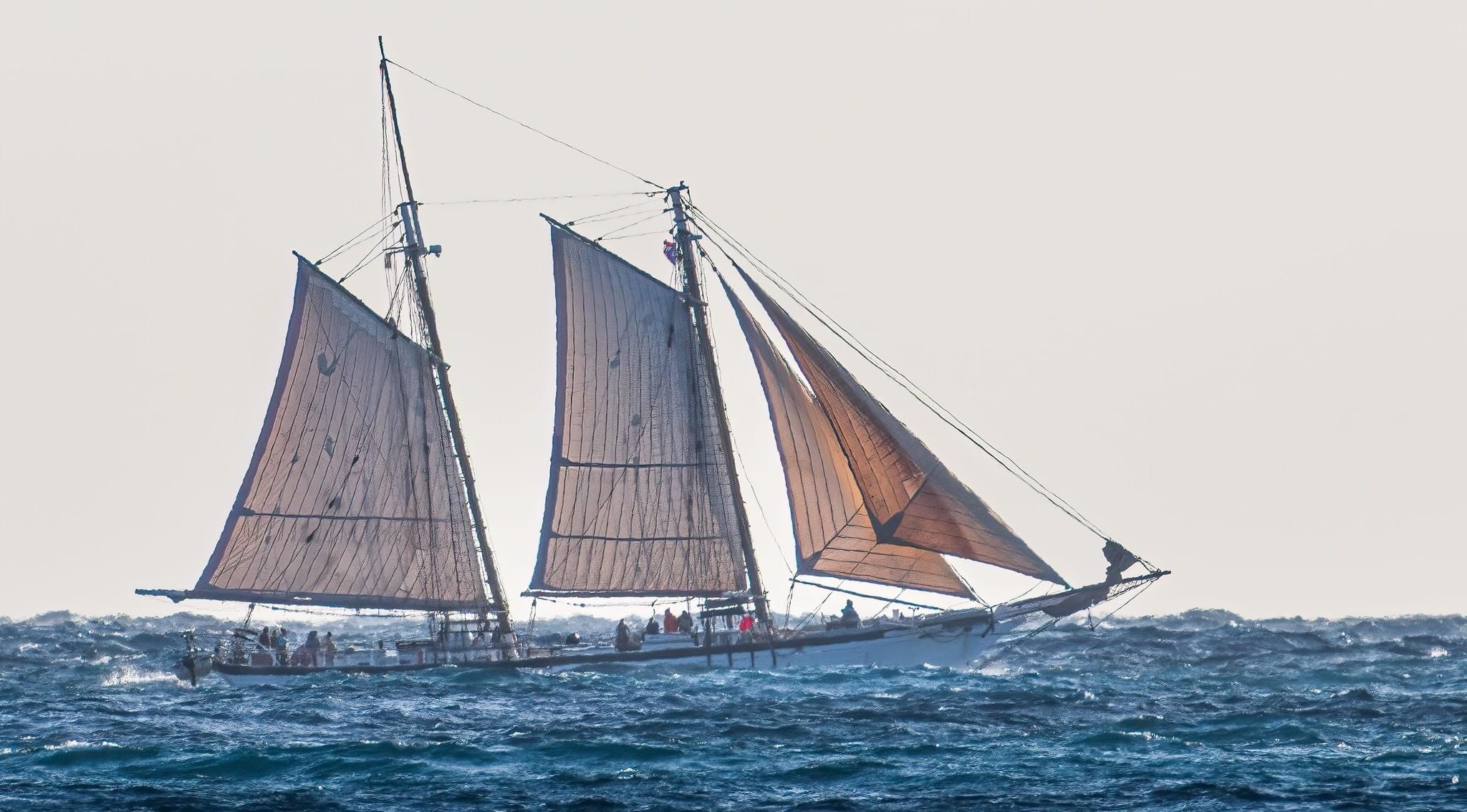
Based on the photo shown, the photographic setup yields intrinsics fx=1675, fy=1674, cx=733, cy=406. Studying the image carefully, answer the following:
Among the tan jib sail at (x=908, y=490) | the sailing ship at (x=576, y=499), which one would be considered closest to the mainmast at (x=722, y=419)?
the sailing ship at (x=576, y=499)

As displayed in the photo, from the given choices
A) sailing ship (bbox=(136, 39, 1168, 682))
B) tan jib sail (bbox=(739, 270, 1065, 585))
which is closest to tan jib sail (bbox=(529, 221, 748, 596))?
sailing ship (bbox=(136, 39, 1168, 682))

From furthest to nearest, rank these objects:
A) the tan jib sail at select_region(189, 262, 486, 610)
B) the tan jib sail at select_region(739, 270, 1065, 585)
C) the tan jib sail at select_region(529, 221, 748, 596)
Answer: the tan jib sail at select_region(189, 262, 486, 610)
the tan jib sail at select_region(529, 221, 748, 596)
the tan jib sail at select_region(739, 270, 1065, 585)

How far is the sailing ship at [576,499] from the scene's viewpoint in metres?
58.6

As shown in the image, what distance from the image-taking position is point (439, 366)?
2488 inches

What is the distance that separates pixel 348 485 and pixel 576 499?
8759 mm

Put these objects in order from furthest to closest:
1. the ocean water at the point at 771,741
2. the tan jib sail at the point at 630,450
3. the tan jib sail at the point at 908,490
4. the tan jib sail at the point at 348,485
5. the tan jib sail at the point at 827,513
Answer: the tan jib sail at the point at 348,485
the tan jib sail at the point at 630,450
the tan jib sail at the point at 827,513
the tan jib sail at the point at 908,490
the ocean water at the point at 771,741

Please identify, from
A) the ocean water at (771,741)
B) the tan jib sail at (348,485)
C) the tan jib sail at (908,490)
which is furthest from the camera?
the tan jib sail at (348,485)

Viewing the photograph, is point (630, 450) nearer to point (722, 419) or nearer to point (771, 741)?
point (722, 419)

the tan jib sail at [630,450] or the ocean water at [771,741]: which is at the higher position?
the tan jib sail at [630,450]

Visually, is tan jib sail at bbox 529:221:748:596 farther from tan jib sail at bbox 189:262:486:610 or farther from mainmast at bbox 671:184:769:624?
tan jib sail at bbox 189:262:486:610

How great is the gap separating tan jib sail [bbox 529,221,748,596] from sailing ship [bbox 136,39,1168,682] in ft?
0.23

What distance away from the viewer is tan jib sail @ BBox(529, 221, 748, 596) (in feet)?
198

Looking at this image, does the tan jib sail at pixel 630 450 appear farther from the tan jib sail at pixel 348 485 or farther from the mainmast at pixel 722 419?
the tan jib sail at pixel 348 485

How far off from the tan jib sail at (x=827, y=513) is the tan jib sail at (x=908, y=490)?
840mm
